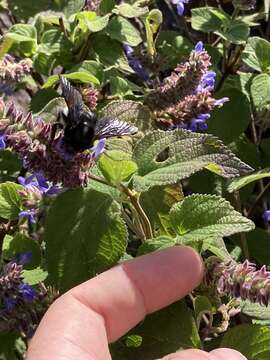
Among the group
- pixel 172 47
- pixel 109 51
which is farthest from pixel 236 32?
pixel 109 51

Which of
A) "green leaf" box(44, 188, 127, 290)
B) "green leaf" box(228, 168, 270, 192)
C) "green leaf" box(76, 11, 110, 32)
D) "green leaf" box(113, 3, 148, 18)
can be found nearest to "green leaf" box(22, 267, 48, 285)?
"green leaf" box(44, 188, 127, 290)

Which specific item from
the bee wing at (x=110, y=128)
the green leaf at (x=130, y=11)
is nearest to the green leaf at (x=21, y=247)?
the bee wing at (x=110, y=128)

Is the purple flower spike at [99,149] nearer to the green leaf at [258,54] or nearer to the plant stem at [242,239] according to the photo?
the plant stem at [242,239]

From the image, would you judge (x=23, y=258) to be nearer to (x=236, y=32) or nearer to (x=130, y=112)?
(x=130, y=112)

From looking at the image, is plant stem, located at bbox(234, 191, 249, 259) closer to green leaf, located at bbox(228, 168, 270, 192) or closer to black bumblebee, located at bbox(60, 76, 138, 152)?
green leaf, located at bbox(228, 168, 270, 192)

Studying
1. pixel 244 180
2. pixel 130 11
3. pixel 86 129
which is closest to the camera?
pixel 86 129

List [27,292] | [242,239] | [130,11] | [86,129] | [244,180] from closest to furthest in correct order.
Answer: [86,129] → [27,292] → [244,180] → [242,239] → [130,11]

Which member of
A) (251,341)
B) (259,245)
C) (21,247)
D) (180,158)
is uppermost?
(180,158)
